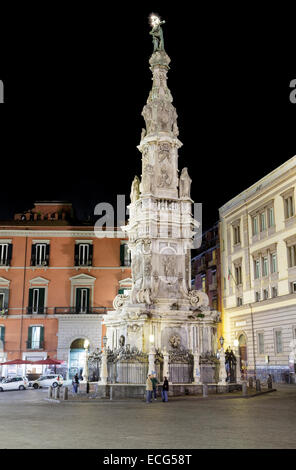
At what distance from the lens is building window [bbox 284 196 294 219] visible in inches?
1480

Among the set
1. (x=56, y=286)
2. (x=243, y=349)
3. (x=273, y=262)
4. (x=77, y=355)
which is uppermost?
(x=273, y=262)

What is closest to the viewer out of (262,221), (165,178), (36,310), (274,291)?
(165,178)

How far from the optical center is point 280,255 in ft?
127

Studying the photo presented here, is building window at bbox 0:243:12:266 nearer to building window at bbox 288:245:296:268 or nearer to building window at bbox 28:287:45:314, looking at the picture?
building window at bbox 28:287:45:314

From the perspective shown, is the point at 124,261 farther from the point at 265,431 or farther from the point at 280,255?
the point at 265,431

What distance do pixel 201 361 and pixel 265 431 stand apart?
11874 mm

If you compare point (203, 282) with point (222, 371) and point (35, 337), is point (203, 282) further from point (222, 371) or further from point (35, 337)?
point (222, 371)

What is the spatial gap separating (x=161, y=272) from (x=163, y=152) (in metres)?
6.69

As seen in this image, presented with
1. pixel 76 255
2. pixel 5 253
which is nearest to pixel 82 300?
pixel 76 255

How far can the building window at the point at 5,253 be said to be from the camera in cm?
4784

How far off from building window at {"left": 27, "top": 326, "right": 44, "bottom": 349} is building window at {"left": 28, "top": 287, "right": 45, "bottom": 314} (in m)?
1.55

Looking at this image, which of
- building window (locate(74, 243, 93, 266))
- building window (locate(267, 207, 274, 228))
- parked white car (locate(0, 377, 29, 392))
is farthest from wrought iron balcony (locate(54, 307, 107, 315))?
building window (locate(267, 207, 274, 228))

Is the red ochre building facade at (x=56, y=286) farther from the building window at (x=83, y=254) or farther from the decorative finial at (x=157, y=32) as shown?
the decorative finial at (x=157, y=32)

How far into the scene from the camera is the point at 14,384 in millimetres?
36125
